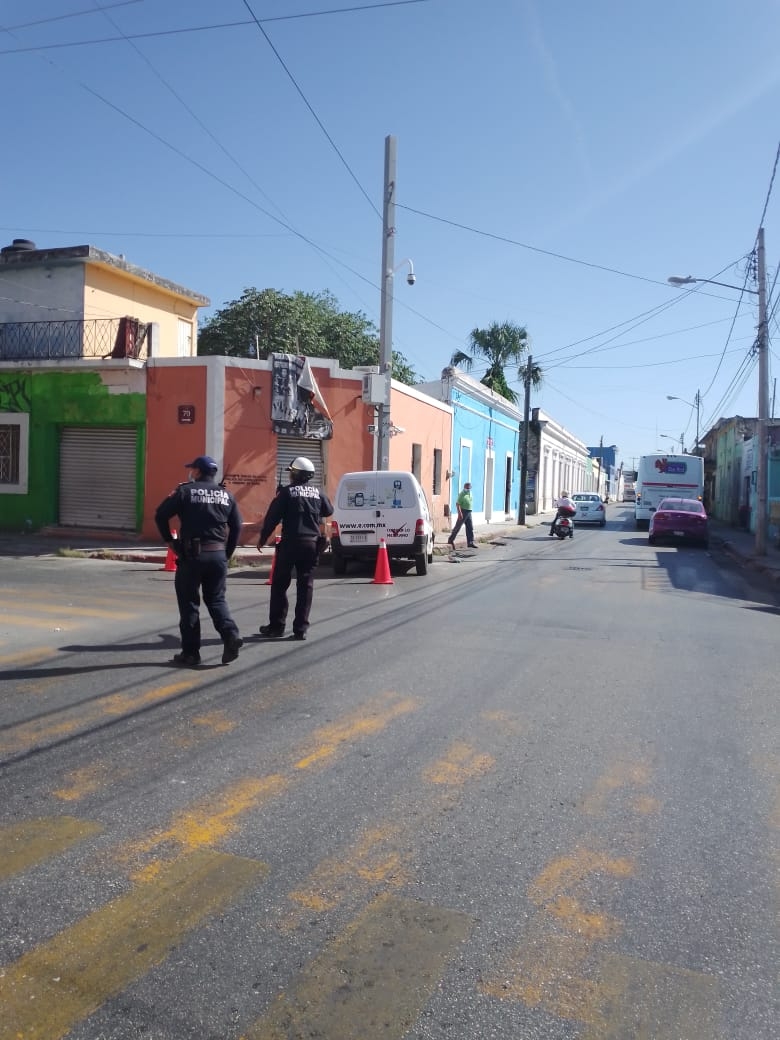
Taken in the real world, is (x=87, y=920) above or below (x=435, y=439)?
below

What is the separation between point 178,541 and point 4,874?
3994 mm

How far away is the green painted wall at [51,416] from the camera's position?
1984 centimetres

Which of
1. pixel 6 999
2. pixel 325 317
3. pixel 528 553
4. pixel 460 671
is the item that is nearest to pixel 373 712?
pixel 460 671

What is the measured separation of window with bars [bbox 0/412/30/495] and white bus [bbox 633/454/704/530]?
2352 cm

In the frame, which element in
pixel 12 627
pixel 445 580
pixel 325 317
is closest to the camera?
pixel 12 627

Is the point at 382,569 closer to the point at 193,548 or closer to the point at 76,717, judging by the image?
the point at 193,548

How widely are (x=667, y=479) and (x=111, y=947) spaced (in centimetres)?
3396

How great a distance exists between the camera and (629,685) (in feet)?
23.4

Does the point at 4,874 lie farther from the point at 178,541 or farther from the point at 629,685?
the point at 629,685

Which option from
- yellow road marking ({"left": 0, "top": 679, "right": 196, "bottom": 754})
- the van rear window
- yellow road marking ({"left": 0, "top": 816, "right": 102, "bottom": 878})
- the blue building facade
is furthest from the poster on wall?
yellow road marking ({"left": 0, "top": 816, "right": 102, "bottom": 878})

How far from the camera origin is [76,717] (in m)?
5.80

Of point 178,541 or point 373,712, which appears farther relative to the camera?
point 178,541

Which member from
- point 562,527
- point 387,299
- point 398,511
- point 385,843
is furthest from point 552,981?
point 562,527

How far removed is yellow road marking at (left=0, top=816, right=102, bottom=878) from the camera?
145 inches
